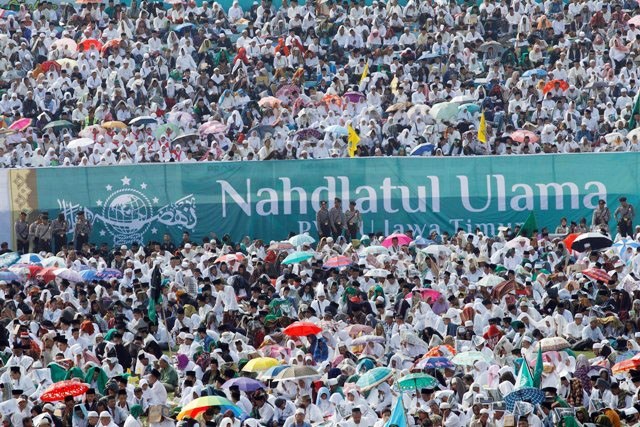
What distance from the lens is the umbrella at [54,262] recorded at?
37562mm

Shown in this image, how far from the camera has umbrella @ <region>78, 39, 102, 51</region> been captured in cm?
4872

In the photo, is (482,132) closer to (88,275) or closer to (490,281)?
(490,281)

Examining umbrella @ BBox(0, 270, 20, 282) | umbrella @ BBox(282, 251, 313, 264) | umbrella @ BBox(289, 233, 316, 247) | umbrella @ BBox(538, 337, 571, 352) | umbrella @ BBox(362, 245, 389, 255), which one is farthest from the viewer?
umbrella @ BBox(289, 233, 316, 247)

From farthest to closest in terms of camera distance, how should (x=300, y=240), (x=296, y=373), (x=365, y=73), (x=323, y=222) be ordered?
(x=365, y=73), (x=323, y=222), (x=300, y=240), (x=296, y=373)

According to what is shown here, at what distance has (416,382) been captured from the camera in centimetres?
2842

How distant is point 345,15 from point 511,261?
1476 cm

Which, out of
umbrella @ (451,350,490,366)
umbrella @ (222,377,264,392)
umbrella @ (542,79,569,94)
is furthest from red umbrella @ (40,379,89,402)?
umbrella @ (542,79,569,94)

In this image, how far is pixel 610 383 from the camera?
29.1 metres

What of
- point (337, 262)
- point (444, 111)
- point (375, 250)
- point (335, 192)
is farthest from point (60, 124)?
point (337, 262)

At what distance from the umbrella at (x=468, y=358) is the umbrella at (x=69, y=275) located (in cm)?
887

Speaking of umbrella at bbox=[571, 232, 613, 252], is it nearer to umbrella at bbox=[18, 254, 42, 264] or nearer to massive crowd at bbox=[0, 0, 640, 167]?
massive crowd at bbox=[0, 0, 640, 167]

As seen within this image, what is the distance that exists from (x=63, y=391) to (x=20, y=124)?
657 inches

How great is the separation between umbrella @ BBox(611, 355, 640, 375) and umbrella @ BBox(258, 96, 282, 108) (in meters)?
17.6

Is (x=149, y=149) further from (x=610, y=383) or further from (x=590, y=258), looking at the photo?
(x=610, y=383)
